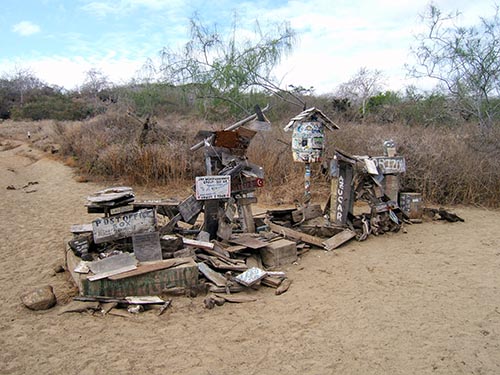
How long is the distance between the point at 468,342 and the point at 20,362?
3.67 metres

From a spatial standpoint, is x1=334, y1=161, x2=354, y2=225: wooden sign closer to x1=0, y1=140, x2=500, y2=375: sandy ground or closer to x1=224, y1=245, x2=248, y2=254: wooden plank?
x1=0, y1=140, x2=500, y2=375: sandy ground

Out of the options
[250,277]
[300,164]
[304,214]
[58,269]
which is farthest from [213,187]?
[300,164]

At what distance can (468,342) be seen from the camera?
129 inches

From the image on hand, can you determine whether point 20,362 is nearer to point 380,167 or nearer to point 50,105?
point 380,167

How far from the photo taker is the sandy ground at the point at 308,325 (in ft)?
9.89

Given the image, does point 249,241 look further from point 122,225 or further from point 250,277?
point 122,225

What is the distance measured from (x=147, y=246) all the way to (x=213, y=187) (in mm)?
1216

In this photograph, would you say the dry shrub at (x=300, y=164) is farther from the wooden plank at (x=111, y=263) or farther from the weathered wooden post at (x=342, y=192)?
the wooden plank at (x=111, y=263)

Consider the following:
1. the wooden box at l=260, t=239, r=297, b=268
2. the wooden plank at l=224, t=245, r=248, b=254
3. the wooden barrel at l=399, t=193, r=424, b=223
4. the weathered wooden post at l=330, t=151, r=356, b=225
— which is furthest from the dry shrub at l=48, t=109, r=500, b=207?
the wooden plank at l=224, t=245, r=248, b=254

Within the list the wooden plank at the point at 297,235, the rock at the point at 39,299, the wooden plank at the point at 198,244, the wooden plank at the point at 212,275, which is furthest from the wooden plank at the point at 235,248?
the rock at the point at 39,299

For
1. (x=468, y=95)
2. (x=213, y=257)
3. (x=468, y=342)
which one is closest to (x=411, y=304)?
(x=468, y=342)

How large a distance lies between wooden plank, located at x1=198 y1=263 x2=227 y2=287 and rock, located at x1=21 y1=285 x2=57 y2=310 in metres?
1.60

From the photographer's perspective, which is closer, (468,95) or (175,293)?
(175,293)

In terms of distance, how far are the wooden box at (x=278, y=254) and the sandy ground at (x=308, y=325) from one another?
0.16 metres
